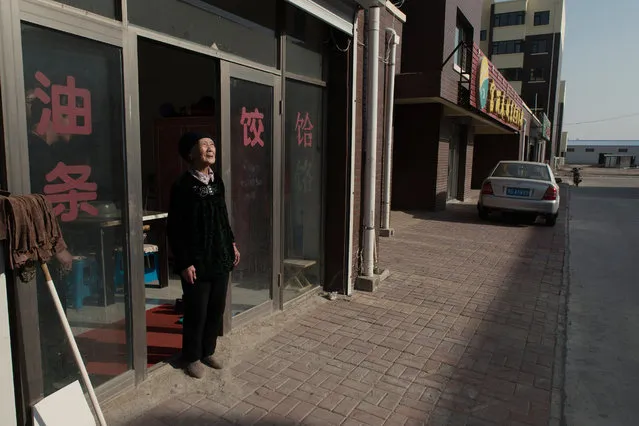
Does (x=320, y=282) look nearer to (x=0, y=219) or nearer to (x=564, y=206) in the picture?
(x=0, y=219)

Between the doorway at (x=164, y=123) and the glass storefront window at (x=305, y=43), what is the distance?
1.21 meters

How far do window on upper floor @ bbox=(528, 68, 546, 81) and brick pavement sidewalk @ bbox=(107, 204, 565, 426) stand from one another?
44.3 m

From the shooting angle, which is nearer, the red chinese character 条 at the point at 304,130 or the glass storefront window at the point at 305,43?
the glass storefront window at the point at 305,43

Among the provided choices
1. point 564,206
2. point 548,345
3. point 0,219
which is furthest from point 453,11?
point 0,219

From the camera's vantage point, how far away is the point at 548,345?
4.36 meters

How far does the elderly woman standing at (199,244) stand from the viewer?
325cm

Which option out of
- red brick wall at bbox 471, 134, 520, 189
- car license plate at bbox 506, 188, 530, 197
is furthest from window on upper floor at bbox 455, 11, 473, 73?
red brick wall at bbox 471, 134, 520, 189

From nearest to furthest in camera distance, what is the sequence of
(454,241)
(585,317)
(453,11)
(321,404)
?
(321,404)
(585,317)
(454,241)
(453,11)

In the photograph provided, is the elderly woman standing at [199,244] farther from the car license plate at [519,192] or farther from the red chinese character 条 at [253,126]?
the car license plate at [519,192]

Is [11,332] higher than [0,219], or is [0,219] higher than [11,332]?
[0,219]

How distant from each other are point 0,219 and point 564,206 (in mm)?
17311

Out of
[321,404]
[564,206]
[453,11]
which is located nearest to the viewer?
[321,404]

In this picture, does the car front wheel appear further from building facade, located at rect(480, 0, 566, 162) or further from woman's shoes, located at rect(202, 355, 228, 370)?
building facade, located at rect(480, 0, 566, 162)

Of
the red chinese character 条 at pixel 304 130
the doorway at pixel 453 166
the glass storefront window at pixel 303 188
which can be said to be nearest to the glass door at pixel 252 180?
the glass storefront window at pixel 303 188
